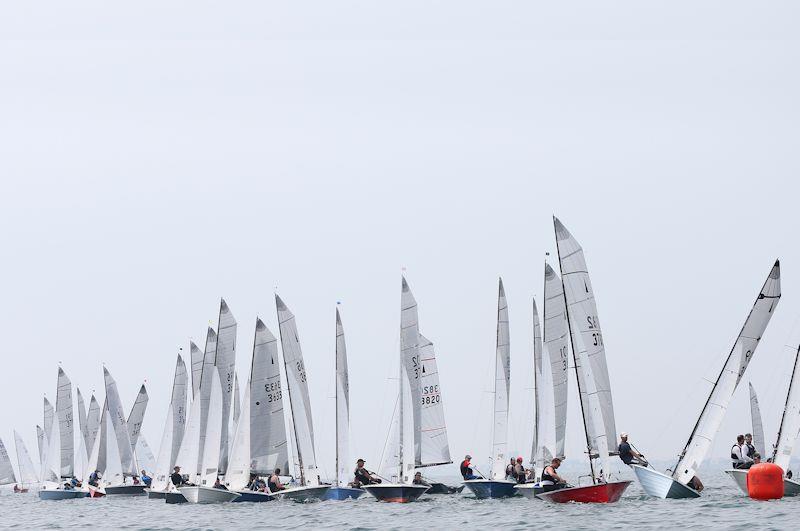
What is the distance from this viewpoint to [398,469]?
50.3m

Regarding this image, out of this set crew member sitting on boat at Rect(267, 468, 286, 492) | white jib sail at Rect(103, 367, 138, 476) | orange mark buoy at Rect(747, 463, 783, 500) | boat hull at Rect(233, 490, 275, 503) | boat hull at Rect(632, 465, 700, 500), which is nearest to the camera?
orange mark buoy at Rect(747, 463, 783, 500)

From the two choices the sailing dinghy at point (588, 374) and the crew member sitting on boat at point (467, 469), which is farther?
the crew member sitting on boat at point (467, 469)

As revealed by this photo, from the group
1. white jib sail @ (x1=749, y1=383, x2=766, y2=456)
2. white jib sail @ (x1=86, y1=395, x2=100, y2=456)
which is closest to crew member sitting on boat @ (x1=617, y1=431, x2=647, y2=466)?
white jib sail @ (x1=749, y1=383, x2=766, y2=456)

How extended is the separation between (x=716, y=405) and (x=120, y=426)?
4339cm

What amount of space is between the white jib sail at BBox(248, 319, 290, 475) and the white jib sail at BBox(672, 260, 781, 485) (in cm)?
1703

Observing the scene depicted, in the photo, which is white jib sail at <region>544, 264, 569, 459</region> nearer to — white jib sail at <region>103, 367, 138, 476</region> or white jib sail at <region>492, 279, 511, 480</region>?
white jib sail at <region>492, 279, 511, 480</region>

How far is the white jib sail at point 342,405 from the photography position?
52188 mm

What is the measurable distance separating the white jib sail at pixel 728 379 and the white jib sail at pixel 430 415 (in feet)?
40.5

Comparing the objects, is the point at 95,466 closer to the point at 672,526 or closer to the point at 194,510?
the point at 194,510

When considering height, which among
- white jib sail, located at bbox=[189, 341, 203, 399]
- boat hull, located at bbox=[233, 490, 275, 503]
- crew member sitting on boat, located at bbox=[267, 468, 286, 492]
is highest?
white jib sail, located at bbox=[189, 341, 203, 399]

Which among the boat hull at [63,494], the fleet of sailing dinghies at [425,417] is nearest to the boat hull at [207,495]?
the fleet of sailing dinghies at [425,417]

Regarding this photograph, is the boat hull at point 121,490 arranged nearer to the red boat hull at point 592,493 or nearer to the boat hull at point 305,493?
the boat hull at point 305,493

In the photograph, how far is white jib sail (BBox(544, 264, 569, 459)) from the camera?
47594 mm

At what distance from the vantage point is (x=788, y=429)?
144ft
